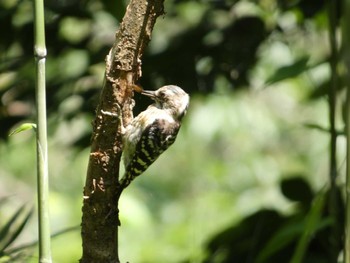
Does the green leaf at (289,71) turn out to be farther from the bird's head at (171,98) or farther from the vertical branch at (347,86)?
the vertical branch at (347,86)

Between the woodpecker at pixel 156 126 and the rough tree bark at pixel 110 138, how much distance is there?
33.4 inches

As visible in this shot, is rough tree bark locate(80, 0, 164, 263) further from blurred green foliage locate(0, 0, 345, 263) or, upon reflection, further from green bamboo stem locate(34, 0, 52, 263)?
blurred green foliage locate(0, 0, 345, 263)

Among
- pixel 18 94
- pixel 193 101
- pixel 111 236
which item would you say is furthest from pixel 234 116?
pixel 111 236

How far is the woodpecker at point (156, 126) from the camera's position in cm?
300

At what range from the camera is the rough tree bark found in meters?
2.04

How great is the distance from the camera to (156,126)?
3.21 m

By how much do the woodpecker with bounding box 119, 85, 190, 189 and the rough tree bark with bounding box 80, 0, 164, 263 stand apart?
2.79ft

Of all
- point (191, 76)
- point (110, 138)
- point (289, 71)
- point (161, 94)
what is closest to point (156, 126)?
point (161, 94)

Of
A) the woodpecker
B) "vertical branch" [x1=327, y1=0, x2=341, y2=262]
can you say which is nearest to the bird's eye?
the woodpecker

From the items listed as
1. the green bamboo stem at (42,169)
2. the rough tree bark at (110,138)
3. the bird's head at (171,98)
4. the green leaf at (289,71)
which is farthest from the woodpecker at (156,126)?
the green bamboo stem at (42,169)

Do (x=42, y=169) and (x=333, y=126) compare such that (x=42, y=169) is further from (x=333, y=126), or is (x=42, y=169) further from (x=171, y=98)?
(x=171, y=98)

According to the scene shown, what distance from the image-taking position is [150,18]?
205 cm

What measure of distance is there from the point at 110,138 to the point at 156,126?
113 centimetres

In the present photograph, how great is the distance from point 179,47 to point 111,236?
1.50 m
